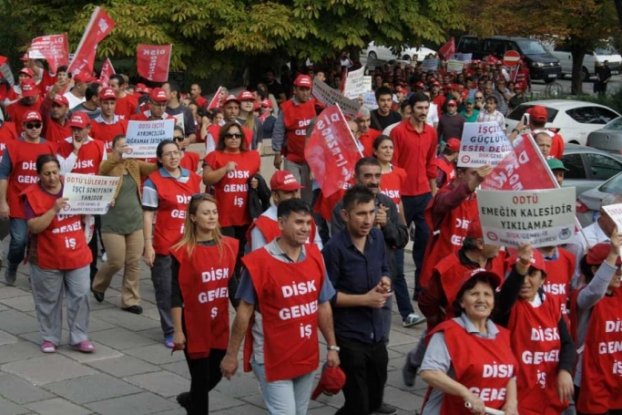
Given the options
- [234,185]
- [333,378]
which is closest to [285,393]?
[333,378]

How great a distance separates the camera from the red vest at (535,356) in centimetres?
714

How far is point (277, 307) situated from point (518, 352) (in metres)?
1.39

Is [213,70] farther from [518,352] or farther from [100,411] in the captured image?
[518,352]

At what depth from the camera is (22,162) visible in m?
12.2

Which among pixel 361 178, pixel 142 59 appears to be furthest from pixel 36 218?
pixel 142 59

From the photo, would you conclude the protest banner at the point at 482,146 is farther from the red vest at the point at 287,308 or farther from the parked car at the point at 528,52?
the parked car at the point at 528,52

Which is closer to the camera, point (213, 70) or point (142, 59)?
point (142, 59)

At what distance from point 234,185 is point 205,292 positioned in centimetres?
349

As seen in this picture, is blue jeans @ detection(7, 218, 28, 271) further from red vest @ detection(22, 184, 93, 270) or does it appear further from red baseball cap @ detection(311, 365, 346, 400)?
red baseball cap @ detection(311, 365, 346, 400)

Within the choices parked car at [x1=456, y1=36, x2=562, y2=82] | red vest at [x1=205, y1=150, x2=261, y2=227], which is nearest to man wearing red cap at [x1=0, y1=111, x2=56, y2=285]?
red vest at [x1=205, y1=150, x2=261, y2=227]

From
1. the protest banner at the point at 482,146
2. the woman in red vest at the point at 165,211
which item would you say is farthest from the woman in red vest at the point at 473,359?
the woman in red vest at the point at 165,211

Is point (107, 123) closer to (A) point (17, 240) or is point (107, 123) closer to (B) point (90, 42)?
(A) point (17, 240)

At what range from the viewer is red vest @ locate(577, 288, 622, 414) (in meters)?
7.70

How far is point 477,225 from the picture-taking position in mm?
7762
